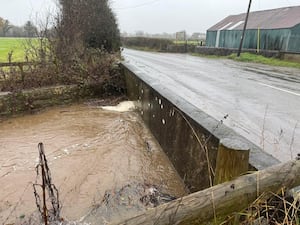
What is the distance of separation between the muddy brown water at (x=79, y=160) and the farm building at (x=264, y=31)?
19.7 metres

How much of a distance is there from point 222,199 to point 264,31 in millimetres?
27565

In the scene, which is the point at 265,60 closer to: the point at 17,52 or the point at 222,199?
the point at 17,52

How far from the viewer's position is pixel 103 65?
441 inches

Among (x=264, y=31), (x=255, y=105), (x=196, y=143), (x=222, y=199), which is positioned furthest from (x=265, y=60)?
(x=222, y=199)

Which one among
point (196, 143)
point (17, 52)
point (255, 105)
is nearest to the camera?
point (196, 143)

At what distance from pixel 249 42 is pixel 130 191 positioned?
2693 cm

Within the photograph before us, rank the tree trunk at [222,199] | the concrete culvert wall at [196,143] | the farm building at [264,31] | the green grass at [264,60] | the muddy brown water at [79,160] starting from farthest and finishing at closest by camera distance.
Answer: the farm building at [264,31], the green grass at [264,60], the muddy brown water at [79,160], the concrete culvert wall at [196,143], the tree trunk at [222,199]

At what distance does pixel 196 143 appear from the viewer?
401cm

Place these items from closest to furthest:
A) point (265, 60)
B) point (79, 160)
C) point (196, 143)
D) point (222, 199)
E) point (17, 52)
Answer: point (222, 199) < point (196, 143) < point (79, 160) < point (17, 52) < point (265, 60)

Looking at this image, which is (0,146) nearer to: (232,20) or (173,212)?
(173,212)

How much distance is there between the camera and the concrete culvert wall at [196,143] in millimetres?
2248

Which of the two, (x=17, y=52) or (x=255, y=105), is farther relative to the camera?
(x=17, y=52)

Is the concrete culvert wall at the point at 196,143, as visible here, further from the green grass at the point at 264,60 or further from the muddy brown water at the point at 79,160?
the green grass at the point at 264,60

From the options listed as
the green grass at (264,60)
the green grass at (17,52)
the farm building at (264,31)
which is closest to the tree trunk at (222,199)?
the green grass at (17,52)
